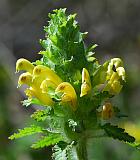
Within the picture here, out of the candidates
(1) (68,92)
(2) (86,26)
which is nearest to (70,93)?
(1) (68,92)

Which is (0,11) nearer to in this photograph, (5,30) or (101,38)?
(5,30)

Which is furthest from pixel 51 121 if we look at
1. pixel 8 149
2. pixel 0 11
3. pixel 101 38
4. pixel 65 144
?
pixel 0 11

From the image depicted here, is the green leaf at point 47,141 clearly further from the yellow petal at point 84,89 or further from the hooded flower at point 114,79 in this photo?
the hooded flower at point 114,79

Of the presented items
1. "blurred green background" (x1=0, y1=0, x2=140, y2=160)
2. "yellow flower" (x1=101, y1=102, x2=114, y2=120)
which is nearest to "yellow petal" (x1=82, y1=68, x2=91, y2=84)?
"yellow flower" (x1=101, y1=102, x2=114, y2=120)

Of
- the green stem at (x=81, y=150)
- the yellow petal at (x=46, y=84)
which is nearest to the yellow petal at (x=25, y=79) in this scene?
the yellow petal at (x=46, y=84)

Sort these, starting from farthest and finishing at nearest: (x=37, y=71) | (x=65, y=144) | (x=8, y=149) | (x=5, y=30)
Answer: (x=5, y=30)
(x=8, y=149)
(x=37, y=71)
(x=65, y=144)

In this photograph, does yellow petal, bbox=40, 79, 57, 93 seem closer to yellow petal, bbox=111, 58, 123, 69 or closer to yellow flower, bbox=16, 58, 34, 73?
yellow flower, bbox=16, 58, 34, 73
